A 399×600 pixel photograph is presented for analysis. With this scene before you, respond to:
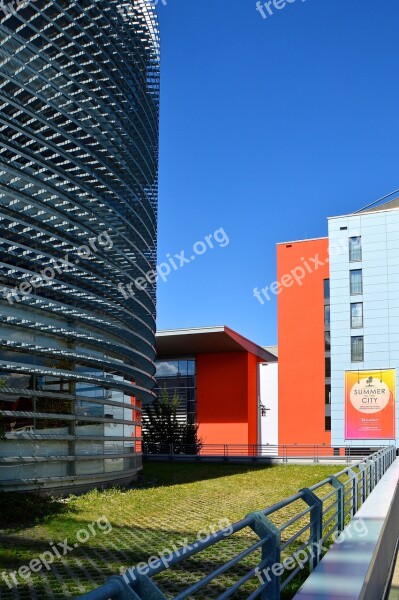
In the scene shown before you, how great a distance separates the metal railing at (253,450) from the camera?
40.7 meters

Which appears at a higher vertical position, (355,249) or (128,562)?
(355,249)

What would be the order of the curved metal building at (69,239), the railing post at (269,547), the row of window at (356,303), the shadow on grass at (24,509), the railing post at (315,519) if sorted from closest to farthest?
the railing post at (269,547) < the railing post at (315,519) < the shadow on grass at (24,509) < the curved metal building at (69,239) < the row of window at (356,303)

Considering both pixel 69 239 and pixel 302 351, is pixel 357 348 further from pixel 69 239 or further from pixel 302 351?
pixel 69 239

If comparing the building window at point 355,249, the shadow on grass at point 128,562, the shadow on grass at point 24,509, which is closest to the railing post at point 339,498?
the shadow on grass at point 128,562

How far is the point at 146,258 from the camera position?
A: 23.2 m

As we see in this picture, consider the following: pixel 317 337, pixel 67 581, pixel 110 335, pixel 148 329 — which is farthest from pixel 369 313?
pixel 67 581

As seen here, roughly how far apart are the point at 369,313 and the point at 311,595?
3825 centimetres

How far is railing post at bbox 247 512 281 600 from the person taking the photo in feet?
14.2

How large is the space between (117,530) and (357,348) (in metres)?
32.0

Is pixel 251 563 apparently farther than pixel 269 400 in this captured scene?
No

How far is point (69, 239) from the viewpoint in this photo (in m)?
17.1

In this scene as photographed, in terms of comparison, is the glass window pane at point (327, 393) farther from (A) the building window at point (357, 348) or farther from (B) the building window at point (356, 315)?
(B) the building window at point (356, 315)

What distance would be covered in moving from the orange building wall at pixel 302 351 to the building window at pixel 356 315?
7.66 feet

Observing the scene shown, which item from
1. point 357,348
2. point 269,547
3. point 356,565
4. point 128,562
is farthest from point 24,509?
point 357,348
